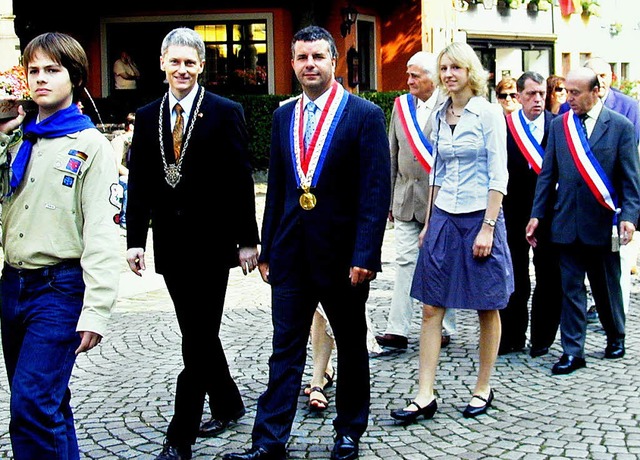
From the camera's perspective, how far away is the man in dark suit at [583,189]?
7.41 meters

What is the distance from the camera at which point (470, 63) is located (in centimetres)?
630

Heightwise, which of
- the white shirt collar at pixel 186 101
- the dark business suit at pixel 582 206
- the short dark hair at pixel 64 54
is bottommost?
the dark business suit at pixel 582 206

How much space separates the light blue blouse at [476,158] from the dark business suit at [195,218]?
1320 mm

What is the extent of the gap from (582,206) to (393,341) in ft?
5.32

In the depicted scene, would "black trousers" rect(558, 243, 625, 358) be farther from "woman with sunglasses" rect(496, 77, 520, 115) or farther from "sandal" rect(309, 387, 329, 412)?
"sandal" rect(309, 387, 329, 412)

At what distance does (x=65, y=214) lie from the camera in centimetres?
436

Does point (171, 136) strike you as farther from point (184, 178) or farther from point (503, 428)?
point (503, 428)

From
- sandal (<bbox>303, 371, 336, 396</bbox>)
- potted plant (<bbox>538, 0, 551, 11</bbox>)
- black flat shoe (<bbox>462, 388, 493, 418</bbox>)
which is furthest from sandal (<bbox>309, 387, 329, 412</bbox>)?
potted plant (<bbox>538, 0, 551, 11</bbox>)

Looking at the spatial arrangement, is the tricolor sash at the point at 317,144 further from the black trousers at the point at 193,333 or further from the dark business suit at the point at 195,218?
the black trousers at the point at 193,333

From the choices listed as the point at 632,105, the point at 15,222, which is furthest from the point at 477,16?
the point at 15,222

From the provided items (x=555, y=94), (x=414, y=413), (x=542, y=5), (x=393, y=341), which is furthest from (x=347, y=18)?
Result: (x=414, y=413)

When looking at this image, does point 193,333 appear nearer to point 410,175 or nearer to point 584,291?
point 410,175

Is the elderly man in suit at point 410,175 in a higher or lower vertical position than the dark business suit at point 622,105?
lower

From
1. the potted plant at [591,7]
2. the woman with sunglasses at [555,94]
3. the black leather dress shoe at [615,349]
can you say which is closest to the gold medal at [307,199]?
the black leather dress shoe at [615,349]
